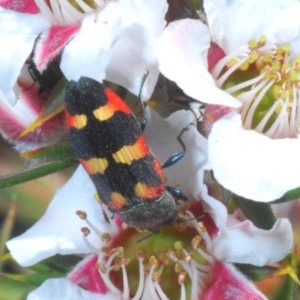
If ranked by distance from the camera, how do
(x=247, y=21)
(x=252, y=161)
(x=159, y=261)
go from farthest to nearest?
(x=159, y=261), (x=247, y=21), (x=252, y=161)

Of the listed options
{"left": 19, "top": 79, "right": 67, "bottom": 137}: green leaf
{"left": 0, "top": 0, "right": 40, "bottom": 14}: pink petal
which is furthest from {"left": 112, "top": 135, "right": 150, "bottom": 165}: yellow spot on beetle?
{"left": 0, "top": 0, "right": 40, "bottom": 14}: pink petal

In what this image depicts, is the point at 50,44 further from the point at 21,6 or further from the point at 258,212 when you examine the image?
the point at 258,212

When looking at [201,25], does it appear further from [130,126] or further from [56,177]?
[56,177]

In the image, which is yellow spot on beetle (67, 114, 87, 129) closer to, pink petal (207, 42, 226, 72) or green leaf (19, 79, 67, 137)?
green leaf (19, 79, 67, 137)

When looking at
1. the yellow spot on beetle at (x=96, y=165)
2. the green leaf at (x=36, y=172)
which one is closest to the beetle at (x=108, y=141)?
the yellow spot on beetle at (x=96, y=165)

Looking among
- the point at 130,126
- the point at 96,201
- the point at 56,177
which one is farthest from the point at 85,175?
the point at 56,177

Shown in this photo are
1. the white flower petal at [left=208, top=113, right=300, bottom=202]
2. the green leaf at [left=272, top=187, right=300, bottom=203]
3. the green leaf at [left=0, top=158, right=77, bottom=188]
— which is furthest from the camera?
the green leaf at [left=0, top=158, right=77, bottom=188]

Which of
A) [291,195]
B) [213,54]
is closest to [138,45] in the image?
[213,54]

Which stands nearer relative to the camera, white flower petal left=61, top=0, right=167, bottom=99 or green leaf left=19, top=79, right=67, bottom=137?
white flower petal left=61, top=0, right=167, bottom=99
